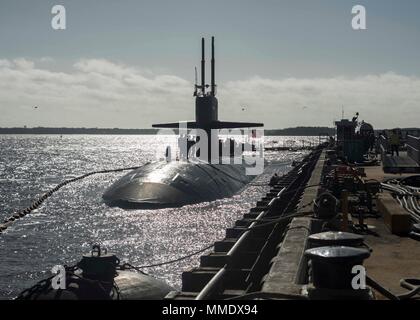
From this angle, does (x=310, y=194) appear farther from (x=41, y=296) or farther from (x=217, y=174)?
(x=217, y=174)

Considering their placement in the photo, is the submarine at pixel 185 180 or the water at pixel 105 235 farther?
the submarine at pixel 185 180

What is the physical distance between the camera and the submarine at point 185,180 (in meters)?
41.7

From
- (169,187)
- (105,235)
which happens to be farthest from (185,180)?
(105,235)

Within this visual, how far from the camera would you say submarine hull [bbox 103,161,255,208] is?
41312 millimetres

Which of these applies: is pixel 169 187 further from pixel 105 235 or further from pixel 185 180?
pixel 105 235

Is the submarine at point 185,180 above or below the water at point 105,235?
above

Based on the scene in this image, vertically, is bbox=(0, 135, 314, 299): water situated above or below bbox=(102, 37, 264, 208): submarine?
below

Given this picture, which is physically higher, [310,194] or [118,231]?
[310,194]

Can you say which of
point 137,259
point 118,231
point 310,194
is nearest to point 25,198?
point 118,231

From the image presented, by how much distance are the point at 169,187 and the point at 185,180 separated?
238cm

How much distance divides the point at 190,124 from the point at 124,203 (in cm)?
1357

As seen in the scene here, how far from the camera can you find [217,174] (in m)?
51.4

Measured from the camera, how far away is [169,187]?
140 ft

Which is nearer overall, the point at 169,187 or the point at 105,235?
the point at 105,235
